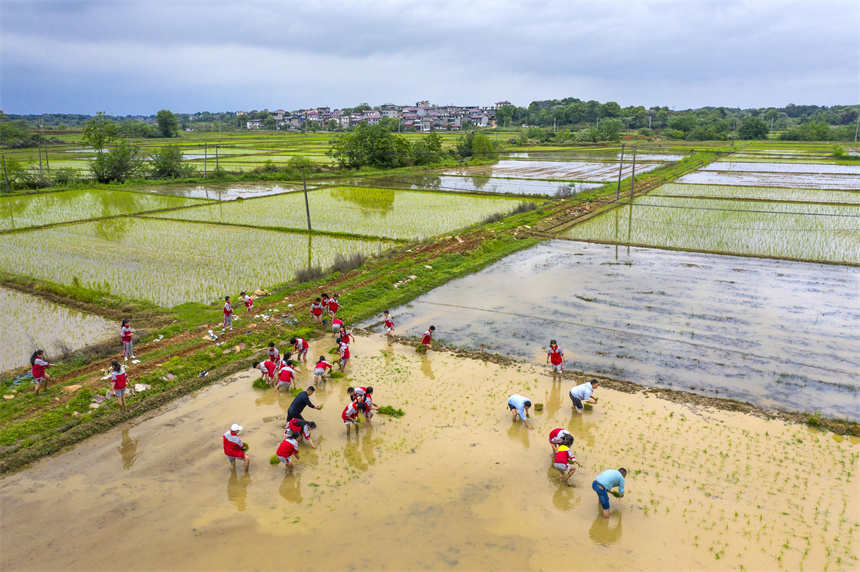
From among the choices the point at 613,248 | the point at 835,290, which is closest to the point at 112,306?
the point at 613,248

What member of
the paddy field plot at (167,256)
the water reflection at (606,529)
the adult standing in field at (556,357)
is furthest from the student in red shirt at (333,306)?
the water reflection at (606,529)

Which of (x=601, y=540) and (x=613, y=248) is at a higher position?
(x=613, y=248)

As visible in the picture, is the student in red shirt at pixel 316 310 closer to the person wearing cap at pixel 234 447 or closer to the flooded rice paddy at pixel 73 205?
the person wearing cap at pixel 234 447

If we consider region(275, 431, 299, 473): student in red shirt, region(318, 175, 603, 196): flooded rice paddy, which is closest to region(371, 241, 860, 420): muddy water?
region(275, 431, 299, 473): student in red shirt

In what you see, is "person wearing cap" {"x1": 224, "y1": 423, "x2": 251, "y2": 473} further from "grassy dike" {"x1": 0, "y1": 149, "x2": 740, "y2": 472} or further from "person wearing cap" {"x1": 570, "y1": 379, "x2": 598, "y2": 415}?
"person wearing cap" {"x1": 570, "y1": 379, "x2": 598, "y2": 415}

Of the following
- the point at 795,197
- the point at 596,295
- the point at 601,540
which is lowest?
the point at 601,540

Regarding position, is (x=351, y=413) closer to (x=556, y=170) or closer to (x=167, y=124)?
(x=556, y=170)

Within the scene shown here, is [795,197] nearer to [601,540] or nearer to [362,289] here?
[362,289]
